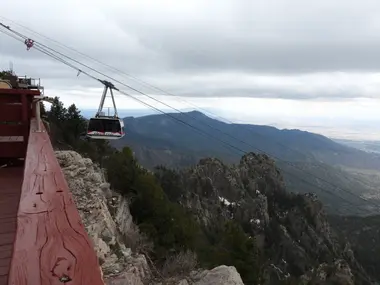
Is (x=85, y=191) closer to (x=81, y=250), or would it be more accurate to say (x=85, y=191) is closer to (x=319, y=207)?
(x=81, y=250)

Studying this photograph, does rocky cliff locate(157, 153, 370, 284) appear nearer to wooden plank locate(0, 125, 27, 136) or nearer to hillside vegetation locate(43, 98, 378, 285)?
hillside vegetation locate(43, 98, 378, 285)

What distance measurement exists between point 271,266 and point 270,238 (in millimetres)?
15040

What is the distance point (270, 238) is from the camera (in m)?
76.2

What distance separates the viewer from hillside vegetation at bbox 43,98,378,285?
1048 inches

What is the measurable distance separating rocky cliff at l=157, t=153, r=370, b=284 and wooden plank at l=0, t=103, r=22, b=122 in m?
54.7

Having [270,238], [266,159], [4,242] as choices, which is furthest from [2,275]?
[266,159]

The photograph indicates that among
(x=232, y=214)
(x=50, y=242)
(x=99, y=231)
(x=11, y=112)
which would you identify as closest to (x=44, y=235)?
(x=50, y=242)

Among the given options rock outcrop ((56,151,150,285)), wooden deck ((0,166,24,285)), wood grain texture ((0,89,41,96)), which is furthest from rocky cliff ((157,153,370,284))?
wooden deck ((0,166,24,285))

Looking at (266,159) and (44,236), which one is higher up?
(44,236)

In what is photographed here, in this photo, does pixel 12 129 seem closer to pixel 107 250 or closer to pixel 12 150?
pixel 12 150

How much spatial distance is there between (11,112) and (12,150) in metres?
0.53

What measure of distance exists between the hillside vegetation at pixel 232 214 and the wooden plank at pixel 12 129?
9720mm

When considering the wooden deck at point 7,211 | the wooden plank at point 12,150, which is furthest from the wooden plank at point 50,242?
the wooden plank at point 12,150

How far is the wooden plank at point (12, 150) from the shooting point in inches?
236
